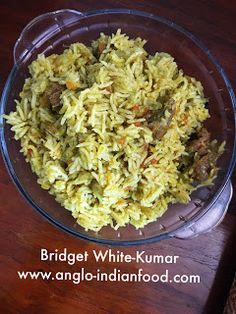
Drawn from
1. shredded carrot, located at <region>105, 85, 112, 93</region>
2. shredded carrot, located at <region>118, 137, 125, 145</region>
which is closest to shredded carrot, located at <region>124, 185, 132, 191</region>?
shredded carrot, located at <region>118, 137, 125, 145</region>

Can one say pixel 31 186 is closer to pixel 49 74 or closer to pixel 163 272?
pixel 49 74

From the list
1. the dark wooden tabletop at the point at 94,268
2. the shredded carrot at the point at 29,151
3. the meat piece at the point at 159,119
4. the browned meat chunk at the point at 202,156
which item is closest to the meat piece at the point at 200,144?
the browned meat chunk at the point at 202,156

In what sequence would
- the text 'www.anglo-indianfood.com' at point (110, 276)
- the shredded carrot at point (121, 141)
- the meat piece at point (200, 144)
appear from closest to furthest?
the shredded carrot at point (121, 141)
the meat piece at point (200, 144)
the text 'www.anglo-indianfood.com' at point (110, 276)

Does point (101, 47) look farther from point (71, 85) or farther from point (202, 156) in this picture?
point (202, 156)

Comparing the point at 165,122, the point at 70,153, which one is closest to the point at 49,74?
the point at 70,153

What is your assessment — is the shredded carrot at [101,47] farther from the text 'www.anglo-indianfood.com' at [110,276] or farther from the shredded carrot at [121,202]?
the text 'www.anglo-indianfood.com' at [110,276]

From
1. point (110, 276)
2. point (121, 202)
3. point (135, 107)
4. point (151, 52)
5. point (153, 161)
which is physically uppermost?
point (151, 52)

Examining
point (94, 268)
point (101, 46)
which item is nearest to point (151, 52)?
point (101, 46)
